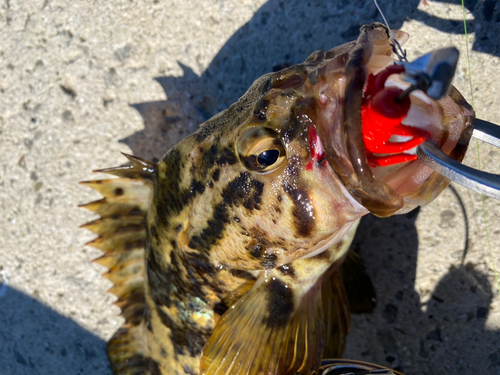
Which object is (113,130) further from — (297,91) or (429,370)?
(429,370)

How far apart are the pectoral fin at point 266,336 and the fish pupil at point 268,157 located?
640 millimetres

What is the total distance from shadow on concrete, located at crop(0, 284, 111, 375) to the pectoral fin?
144 centimetres

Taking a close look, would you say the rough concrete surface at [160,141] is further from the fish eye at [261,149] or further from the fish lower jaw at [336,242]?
the fish eye at [261,149]

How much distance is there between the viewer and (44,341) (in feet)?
9.34

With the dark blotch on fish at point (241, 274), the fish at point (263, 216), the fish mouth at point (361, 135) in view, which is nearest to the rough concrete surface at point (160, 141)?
the fish at point (263, 216)

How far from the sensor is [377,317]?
7.97 ft

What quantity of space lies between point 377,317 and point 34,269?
7.77 feet

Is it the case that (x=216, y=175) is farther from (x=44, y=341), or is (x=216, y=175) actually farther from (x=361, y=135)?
(x=44, y=341)

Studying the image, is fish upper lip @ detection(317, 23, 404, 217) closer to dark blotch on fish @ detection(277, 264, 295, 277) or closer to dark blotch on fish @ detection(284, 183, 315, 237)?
dark blotch on fish @ detection(284, 183, 315, 237)

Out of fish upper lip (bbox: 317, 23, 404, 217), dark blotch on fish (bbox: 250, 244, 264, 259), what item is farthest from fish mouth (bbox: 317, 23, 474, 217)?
dark blotch on fish (bbox: 250, 244, 264, 259)

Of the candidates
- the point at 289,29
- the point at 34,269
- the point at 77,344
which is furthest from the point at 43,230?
the point at 289,29

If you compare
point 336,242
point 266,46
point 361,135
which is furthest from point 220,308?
point 266,46

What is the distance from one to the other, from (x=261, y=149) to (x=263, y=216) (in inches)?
10.7

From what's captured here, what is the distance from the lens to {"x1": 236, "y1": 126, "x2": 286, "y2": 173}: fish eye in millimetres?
1308
